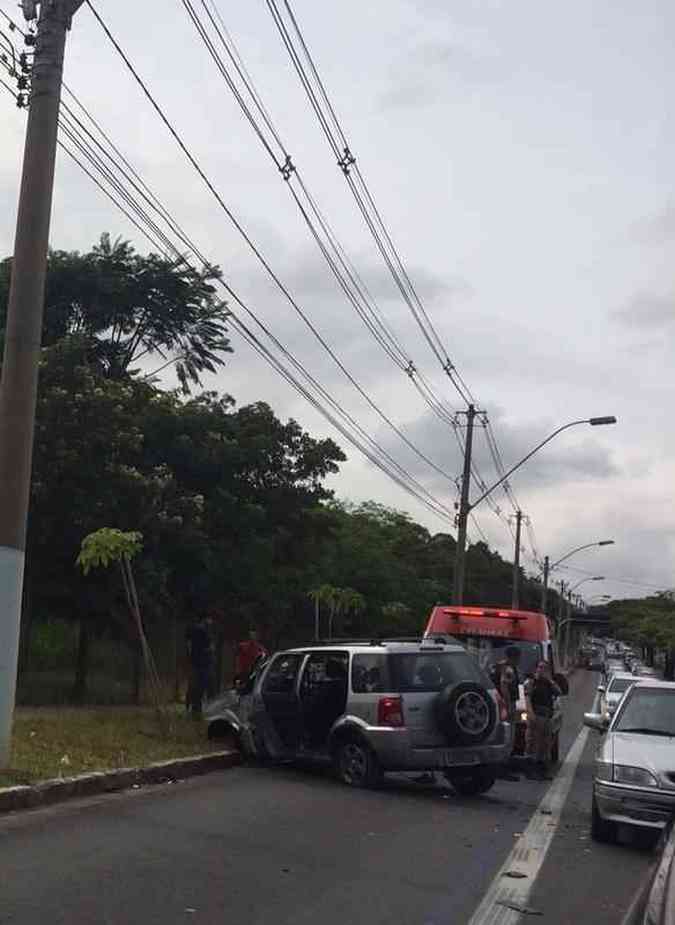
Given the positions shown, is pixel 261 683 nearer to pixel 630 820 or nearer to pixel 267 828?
pixel 267 828

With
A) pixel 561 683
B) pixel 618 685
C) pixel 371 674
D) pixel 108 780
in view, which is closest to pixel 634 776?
pixel 371 674

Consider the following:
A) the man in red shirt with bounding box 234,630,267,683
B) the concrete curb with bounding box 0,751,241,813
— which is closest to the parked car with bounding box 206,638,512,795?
the concrete curb with bounding box 0,751,241,813

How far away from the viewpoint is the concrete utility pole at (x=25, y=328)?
1077cm

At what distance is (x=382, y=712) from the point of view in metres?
12.7

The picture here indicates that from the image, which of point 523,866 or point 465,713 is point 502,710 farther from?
point 523,866

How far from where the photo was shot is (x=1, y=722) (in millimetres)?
10578

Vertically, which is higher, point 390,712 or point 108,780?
point 390,712

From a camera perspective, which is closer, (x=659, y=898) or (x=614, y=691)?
(x=659, y=898)

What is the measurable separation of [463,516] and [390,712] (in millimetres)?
19909

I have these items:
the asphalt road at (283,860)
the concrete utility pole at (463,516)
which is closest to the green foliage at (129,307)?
the concrete utility pole at (463,516)

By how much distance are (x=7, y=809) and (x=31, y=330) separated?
4.35 m

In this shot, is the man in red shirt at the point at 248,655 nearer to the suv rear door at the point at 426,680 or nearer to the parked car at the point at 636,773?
the suv rear door at the point at 426,680

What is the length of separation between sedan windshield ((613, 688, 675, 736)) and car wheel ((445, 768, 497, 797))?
2289 millimetres

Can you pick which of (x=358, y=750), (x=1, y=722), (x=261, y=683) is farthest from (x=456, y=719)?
(x=1, y=722)
